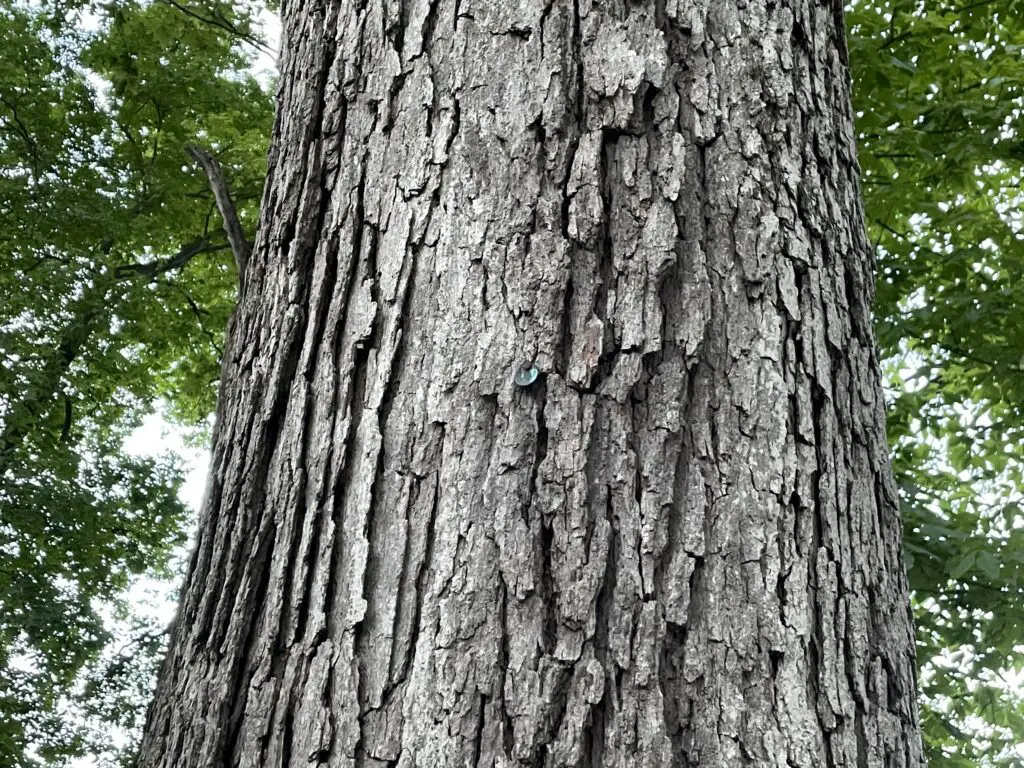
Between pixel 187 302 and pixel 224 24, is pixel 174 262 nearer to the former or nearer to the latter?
pixel 187 302

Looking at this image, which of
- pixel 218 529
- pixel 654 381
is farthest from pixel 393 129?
pixel 218 529

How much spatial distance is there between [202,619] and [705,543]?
822 millimetres

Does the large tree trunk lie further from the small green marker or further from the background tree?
the background tree

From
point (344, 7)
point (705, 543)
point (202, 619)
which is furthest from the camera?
point (344, 7)

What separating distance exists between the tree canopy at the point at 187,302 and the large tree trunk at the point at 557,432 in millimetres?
3420

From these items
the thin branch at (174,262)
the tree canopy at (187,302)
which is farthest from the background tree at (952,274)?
the thin branch at (174,262)

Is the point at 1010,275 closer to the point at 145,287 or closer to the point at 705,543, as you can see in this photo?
the point at 705,543

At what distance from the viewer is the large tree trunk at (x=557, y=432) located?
3.68ft

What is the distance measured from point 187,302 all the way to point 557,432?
33.5 feet

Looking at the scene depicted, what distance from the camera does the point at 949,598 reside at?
17.2 feet

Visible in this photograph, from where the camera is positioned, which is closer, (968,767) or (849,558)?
(849,558)

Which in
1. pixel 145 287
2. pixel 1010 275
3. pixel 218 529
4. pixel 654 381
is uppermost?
pixel 145 287

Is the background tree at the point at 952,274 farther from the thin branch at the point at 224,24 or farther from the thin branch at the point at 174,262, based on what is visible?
the thin branch at the point at 174,262

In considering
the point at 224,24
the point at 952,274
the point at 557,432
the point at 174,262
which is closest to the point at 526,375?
the point at 557,432
